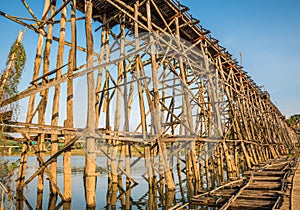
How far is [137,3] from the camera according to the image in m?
9.15

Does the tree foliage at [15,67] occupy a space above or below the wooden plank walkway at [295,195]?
above

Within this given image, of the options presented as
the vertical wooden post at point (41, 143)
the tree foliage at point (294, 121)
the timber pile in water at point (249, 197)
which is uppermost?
the tree foliage at point (294, 121)

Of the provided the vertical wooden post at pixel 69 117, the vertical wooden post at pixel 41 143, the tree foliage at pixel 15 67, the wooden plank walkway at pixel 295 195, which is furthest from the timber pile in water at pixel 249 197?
the tree foliage at pixel 15 67

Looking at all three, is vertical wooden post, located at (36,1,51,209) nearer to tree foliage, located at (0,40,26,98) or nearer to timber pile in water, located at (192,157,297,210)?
tree foliage, located at (0,40,26,98)

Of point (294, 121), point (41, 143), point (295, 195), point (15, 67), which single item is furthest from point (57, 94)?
point (294, 121)

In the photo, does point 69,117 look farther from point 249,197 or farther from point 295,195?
point 295,195

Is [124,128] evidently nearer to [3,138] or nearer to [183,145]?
[183,145]

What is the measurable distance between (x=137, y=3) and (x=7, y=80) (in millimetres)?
5989

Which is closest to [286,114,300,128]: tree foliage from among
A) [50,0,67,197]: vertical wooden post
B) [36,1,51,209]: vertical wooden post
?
[50,0,67,197]: vertical wooden post

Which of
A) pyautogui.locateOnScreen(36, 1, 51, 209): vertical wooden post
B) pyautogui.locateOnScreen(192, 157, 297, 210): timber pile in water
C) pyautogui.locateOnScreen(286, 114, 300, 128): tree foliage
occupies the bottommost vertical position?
pyautogui.locateOnScreen(192, 157, 297, 210): timber pile in water

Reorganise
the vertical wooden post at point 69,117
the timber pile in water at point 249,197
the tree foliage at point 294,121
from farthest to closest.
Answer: the tree foliage at point 294,121
the vertical wooden post at point 69,117
the timber pile in water at point 249,197

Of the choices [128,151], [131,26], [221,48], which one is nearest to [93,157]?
[128,151]

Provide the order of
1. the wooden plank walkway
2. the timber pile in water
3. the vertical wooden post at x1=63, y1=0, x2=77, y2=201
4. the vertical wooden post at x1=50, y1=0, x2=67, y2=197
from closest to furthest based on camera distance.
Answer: the wooden plank walkway
the timber pile in water
the vertical wooden post at x1=63, y1=0, x2=77, y2=201
the vertical wooden post at x1=50, y1=0, x2=67, y2=197

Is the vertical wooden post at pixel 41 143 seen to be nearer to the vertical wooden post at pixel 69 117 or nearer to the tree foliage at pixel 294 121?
the vertical wooden post at pixel 69 117
